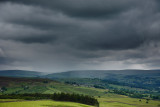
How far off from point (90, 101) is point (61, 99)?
27.9 m

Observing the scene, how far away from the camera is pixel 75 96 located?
436ft

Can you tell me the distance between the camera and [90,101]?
137m

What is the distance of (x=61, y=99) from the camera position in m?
127

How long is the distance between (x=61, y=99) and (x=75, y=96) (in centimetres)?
1332

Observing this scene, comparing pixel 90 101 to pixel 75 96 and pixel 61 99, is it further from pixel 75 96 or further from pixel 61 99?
pixel 61 99

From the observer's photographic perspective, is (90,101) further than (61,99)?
Yes

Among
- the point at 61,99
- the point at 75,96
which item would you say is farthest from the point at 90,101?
the point at 61,99

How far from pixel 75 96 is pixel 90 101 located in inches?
607
